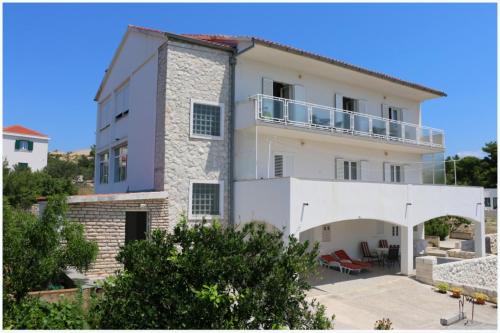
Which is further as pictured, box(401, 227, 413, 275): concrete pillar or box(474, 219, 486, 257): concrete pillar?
box(474, 219, 486, 257): concrete pillar

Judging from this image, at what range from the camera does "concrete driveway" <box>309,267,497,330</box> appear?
441 inches

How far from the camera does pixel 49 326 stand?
7.86 metres

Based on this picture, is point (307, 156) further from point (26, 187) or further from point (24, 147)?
point (24, 147)

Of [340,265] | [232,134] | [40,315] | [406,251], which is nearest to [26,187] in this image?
[232,134]

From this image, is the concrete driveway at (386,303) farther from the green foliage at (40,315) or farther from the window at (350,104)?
the window at (350,104)

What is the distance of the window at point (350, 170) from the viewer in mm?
20453

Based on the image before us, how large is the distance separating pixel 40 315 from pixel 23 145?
4789 cm

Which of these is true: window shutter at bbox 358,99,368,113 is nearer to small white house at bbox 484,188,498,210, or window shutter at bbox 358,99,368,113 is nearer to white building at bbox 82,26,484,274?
white building at bbox 82,26,484,274

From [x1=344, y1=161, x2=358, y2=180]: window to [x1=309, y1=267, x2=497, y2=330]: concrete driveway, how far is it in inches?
217

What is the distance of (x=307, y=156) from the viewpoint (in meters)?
18.7

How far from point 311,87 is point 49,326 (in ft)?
49.6

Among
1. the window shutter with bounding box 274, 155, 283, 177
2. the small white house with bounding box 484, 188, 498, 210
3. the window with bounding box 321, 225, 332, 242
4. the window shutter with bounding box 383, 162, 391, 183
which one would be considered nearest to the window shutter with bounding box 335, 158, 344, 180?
the window with bounding box 321, 225, 332, 242

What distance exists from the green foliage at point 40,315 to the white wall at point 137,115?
7723 mm

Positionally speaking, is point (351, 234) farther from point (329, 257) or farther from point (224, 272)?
point (224, 272)
